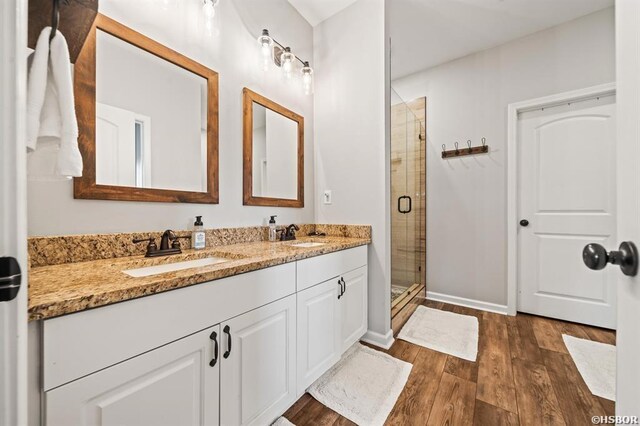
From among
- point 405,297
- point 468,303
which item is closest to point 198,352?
point 405,297

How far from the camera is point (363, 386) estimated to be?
1.49 metres

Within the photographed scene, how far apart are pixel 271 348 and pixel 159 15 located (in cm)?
177

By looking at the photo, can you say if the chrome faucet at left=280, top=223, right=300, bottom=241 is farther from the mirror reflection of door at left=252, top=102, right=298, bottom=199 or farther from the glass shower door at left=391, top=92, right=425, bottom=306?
the glass shower door at left=391, top=92, right=425, bottom=306

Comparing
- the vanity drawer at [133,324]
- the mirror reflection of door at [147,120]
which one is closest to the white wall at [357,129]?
the mirror reflection of door at [147,120]

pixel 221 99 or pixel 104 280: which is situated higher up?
pixel 221 99

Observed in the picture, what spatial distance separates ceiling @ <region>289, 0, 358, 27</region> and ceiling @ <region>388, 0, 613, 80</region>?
6 cm

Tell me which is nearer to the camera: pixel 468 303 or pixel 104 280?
pixel 104 280

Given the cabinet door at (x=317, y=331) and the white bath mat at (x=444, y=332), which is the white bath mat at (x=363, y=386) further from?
the white bath mat at (x=444, y=332)

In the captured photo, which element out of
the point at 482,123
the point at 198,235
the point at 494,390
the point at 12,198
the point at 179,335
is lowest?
the point at 494,390

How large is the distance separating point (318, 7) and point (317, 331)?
2.52 metres

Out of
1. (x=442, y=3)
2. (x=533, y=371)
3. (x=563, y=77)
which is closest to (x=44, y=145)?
(x=533, y=371)

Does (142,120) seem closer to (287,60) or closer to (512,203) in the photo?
(287,60)

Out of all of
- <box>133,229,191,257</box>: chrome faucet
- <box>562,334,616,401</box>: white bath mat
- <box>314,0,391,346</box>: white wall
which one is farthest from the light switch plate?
<box>562,334,616,401</box>: white bath mat

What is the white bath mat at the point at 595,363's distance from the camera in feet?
4.79
